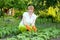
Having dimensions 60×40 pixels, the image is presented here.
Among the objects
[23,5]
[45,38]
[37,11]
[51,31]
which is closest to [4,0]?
[23,5]

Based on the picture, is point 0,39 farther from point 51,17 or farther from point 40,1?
point 51,17

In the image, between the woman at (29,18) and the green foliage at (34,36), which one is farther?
the woman at (29,18)

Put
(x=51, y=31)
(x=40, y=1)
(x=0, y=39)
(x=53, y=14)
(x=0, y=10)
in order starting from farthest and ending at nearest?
(x=0, y=10) → (x=53, y=14) → (x=40, y=1) → (x=51, y=31) → (x=0, y=39)

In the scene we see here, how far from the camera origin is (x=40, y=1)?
12.4 meters

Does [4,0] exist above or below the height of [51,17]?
above

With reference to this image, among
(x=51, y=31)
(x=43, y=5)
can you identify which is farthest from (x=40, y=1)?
(x=51, y=31)

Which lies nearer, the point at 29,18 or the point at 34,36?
the point at 34,36

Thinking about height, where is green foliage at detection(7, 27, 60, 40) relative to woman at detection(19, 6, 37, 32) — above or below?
below

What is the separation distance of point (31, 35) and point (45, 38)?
465 millimetres

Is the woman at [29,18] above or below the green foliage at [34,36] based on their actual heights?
above

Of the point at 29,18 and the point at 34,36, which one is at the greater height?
the point at 29,18

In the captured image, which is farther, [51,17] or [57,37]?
[51,17]

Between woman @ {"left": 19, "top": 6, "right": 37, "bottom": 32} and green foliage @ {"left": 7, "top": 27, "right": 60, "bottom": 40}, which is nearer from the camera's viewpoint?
green foliage @ {"left": 7, "top": 27, "right": 60, "bottom": 40}

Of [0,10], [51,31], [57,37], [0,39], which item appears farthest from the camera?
[0,10]
